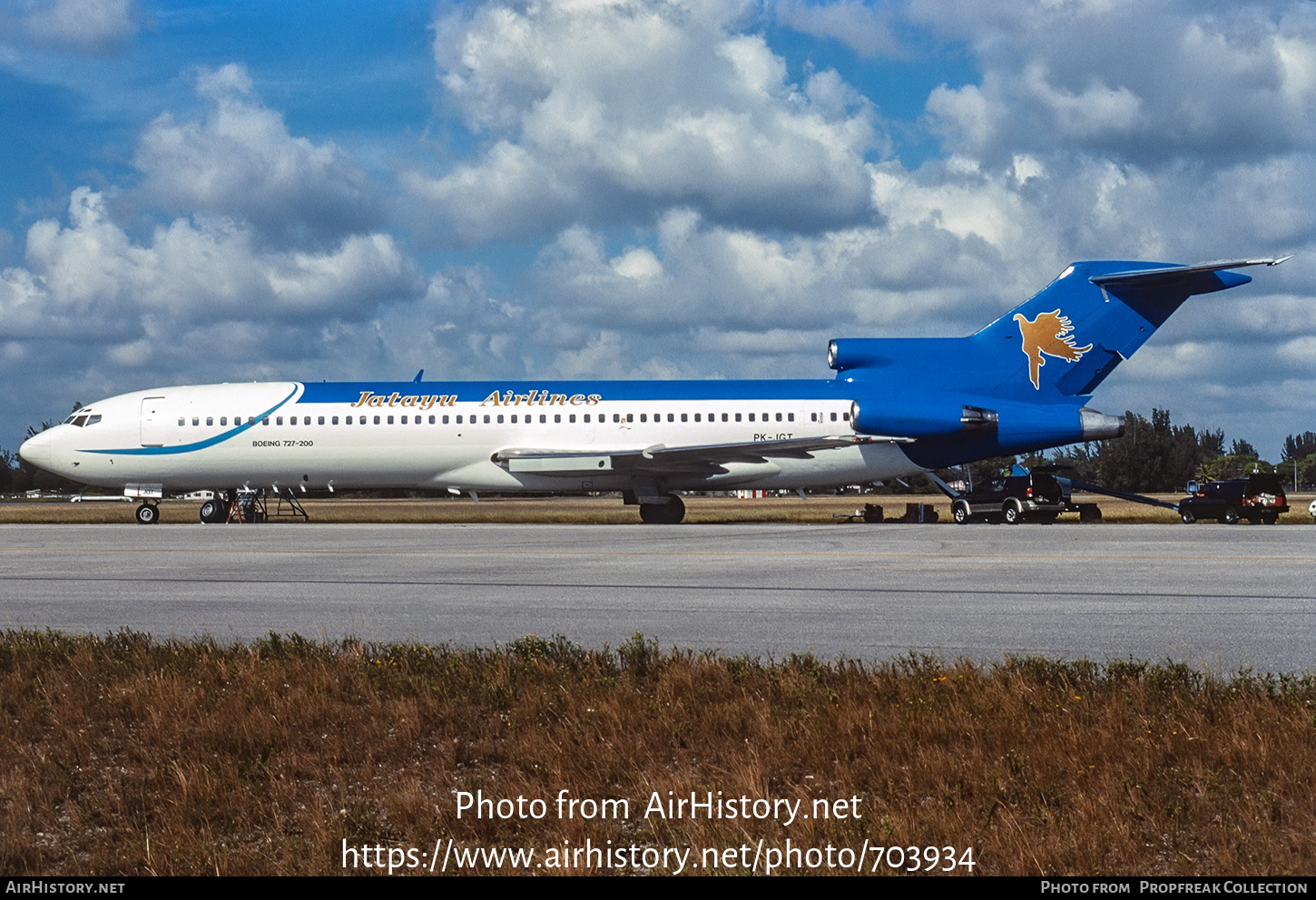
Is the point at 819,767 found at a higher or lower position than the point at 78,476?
lower

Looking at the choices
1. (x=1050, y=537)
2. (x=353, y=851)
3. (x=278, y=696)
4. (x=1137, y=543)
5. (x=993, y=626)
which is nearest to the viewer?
(x=353, y=851)

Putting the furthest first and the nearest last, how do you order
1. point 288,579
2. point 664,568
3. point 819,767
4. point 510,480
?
point 510,480 → point 664,568 → point 288,579 → point 819,767

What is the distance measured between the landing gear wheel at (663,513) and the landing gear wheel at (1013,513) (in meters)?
9.97

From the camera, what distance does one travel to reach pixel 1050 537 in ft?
80.9

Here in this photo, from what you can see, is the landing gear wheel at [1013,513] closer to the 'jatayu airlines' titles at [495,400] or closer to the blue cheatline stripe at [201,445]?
the 'jatayu airlines' titles at [495,400]

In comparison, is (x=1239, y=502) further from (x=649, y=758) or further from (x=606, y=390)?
(x=649, y=758)

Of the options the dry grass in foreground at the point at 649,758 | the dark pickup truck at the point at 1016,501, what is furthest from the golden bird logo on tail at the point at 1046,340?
the dry grass in foreground at the point at 649,758

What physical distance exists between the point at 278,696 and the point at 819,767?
3.77 meters

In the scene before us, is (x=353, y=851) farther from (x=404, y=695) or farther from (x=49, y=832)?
(x=404, y=695)

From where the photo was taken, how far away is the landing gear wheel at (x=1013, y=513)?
33.8 metres

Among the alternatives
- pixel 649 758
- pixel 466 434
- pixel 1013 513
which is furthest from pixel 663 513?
pixel 649 758

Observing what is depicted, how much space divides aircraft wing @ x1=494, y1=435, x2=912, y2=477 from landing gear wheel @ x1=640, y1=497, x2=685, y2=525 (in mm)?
1039
